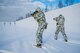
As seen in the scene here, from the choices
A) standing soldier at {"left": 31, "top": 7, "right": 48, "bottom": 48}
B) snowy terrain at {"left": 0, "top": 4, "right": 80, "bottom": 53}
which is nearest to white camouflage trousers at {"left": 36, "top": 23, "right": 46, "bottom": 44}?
standing soldier at {"left": 31, "top": 7, "right": 48, "bottom": 48}

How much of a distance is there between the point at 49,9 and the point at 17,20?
1.78ft

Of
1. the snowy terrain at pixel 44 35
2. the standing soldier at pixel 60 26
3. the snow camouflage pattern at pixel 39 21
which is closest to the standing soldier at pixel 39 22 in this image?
the snow camouflage pattern at pixel 39 21

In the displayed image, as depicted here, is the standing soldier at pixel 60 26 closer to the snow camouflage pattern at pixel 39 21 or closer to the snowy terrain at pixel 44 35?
the snowy terrain at pixel 44 35

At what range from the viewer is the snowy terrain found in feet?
8.36

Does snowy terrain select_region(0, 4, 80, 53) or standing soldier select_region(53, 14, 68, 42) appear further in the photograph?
standing soldier select_region(53, 14, 68, 42)

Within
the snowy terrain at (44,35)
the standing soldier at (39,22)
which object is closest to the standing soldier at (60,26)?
the snowy terrain at (44,35)

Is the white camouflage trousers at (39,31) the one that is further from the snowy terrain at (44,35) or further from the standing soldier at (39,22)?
the snowy terrain at (44,35)

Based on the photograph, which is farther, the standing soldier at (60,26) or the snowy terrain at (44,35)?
the standing soldier at (60,26)


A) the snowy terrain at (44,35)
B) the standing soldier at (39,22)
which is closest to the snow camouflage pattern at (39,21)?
the standing soldier at (39,22)

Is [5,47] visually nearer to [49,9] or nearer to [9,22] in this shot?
[9,22]

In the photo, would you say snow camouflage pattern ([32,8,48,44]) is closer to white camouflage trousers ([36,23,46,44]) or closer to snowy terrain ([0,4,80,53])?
white camouflage trousers ([36,23,46,44])

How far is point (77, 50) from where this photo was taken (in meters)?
2.70

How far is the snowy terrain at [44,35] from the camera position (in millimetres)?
2547

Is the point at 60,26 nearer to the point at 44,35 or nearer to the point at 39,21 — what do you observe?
the point at 44,35
